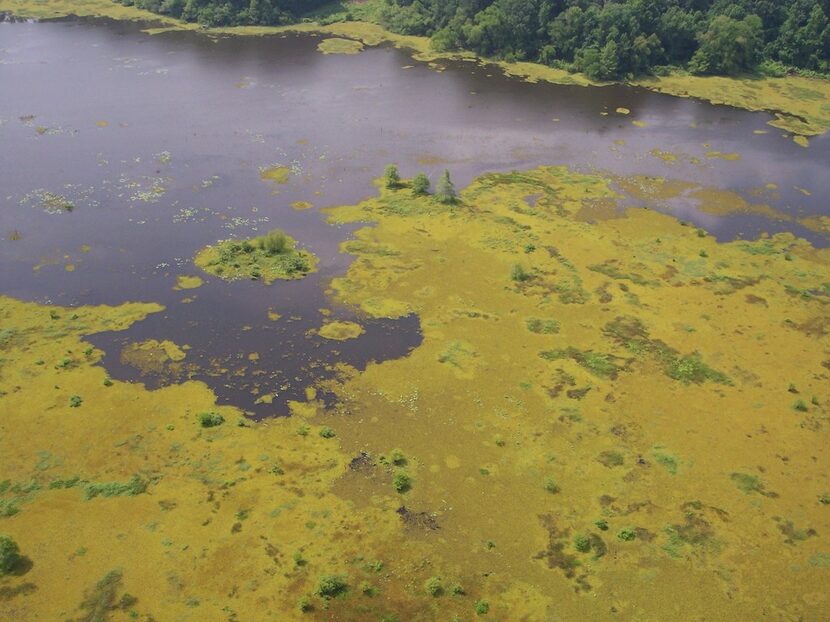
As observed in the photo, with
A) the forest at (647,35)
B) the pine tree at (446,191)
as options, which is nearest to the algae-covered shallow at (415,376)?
the pine tree at (446,191)

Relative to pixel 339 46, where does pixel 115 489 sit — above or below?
below

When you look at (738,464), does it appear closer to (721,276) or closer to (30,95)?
(721,276)

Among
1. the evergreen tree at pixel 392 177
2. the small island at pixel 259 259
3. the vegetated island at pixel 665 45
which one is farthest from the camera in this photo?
the vegetated island at pixel 665 45

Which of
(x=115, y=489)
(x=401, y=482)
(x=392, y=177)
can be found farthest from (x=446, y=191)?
(x=115, y=489)

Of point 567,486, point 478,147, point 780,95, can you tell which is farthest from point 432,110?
point 567,486

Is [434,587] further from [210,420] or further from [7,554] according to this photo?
[7,554]

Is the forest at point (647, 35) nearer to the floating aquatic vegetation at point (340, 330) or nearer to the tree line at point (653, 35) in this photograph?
the tree line at point (653, 35)

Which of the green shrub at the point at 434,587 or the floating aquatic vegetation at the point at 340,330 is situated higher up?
the floating aquatic vegetation at the point at 340,330
